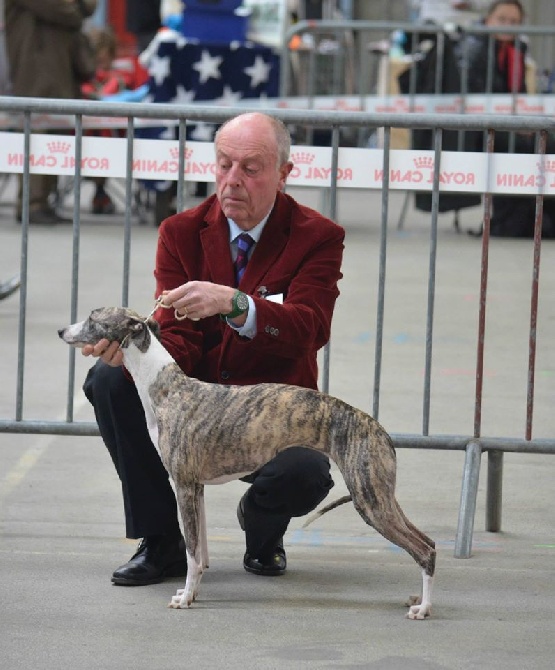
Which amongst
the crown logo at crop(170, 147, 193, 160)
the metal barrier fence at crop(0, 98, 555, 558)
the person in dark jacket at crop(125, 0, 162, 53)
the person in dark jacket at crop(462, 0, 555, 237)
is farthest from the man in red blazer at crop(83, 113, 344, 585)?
the person in dark jacket at crop(125, 0, 162, 53)

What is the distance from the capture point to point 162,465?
169 inches

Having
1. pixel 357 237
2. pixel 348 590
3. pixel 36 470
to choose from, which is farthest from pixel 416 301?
pixel 348 590

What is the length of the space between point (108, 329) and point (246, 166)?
0.65 m

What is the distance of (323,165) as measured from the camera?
498 centimetres

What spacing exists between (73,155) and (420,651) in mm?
2276

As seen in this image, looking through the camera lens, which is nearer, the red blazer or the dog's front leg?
the dog's front leg

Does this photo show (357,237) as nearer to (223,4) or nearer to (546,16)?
(223,4)

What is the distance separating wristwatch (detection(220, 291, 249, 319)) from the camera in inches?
152

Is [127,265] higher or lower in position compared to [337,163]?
lower

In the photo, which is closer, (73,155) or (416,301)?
(73,155)

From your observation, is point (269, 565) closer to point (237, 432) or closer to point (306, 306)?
point (237, 432)

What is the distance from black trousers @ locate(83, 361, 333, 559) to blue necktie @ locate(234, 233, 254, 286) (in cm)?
47

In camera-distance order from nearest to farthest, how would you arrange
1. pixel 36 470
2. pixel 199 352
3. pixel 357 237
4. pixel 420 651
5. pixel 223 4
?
pixel 420 651 → pixel 199 352 → pixel 36 470 → pixel 357 237 → pixel 223 4

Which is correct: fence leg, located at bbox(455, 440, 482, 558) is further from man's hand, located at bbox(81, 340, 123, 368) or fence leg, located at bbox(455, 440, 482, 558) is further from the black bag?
the black bag
